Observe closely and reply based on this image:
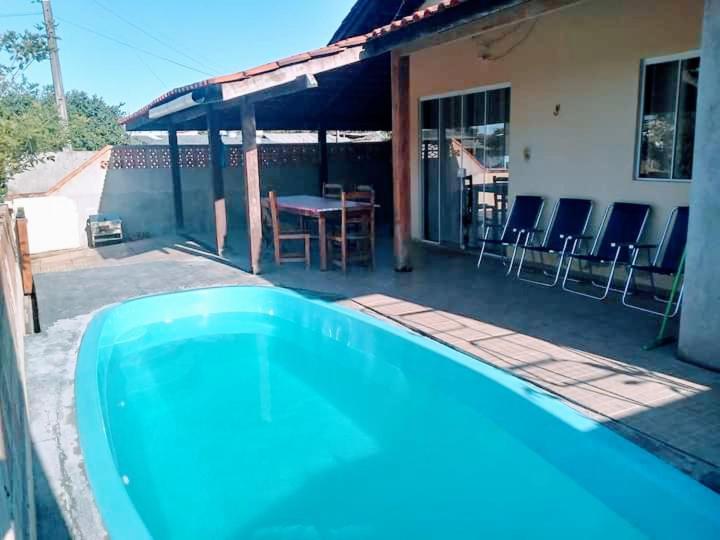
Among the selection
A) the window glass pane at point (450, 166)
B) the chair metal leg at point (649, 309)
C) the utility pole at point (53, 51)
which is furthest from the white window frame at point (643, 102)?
the utility pole at point (53, 51)

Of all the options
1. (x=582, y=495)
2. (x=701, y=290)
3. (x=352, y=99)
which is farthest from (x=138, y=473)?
(x=352, y=99)

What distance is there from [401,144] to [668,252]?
3513mm

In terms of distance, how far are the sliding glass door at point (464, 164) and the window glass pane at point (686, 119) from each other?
270 centimetres

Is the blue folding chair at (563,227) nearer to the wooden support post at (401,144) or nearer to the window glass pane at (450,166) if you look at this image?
the wooden support post at (401,144)

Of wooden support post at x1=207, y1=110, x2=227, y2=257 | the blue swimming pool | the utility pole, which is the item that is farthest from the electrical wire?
the utility pole

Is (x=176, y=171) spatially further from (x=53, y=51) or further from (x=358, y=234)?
(x=53, y=51)

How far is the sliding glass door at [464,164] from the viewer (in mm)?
8859

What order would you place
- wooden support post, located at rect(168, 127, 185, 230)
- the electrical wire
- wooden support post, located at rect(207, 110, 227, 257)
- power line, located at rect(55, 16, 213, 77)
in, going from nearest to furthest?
1. the electrical wire
2. wooden support post, located at rect(207, 110, 227, 257)
3. wooden support post, located at rect(168, 127, 185, 230)
4. power line, located at rect(55, 16, 213, 77)

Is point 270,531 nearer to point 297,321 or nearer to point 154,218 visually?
point 297,321

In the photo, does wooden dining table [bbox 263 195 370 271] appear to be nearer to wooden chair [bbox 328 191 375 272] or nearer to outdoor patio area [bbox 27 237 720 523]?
wooden chair [bbox 328 191 375 272]

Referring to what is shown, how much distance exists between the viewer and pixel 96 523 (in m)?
2.99

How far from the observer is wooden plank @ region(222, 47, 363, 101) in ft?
22.9

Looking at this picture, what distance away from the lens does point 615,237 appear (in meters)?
6.76

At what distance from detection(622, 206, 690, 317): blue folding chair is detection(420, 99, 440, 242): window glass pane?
→ 4577 mm
